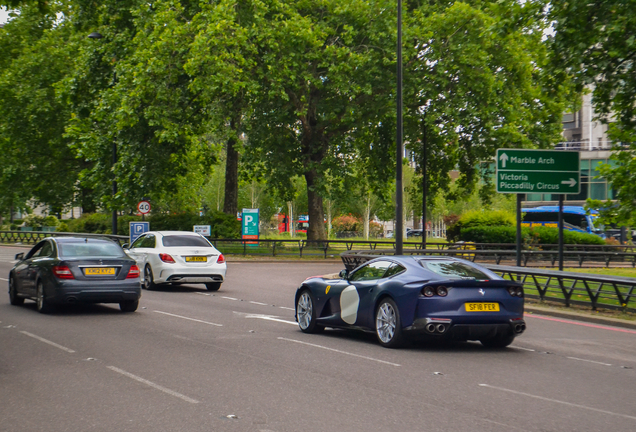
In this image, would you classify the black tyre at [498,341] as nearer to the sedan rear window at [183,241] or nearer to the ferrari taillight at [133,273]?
the ferrari taillight at [133,273]

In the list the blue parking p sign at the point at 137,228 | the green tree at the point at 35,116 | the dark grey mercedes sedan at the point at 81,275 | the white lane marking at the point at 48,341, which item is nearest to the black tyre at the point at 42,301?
the dark grey mercedes sedan at the point at 81,275

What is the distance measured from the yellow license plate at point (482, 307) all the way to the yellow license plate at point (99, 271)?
718cm

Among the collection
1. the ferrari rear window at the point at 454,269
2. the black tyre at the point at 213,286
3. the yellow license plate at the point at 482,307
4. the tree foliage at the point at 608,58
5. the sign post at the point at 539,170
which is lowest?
the black tyre at the point at 213,286

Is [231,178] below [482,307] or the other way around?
the other way around

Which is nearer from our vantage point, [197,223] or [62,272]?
[62,272]

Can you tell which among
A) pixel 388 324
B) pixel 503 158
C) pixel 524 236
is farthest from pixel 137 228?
pixel 388 324

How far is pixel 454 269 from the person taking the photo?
10922 mm

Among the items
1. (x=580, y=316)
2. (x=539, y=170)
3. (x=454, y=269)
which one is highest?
(x=539, y=170)

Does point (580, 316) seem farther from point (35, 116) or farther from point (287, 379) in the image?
point (35, 116)

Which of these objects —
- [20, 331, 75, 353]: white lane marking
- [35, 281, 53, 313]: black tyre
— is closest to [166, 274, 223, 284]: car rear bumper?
[35, 281, 53, 313]: black tyre

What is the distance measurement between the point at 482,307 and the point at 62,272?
7777 millimetres

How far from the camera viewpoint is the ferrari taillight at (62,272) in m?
14.2

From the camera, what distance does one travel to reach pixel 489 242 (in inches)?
1716

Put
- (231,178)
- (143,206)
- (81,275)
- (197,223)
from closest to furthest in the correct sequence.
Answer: (81,275), (143,206), (197,223), (231,178)
